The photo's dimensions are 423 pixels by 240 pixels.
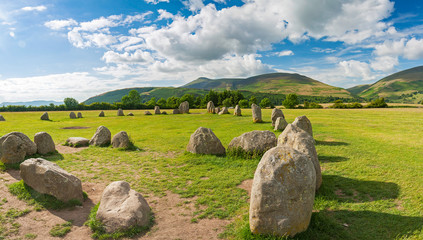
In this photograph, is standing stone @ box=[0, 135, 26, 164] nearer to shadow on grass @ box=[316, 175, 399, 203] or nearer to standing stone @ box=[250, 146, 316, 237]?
standing stone @ box=[250, 146, 316, 237]

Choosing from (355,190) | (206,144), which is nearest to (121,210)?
(206,144)

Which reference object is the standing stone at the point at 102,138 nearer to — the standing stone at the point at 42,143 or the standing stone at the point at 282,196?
the standing stone at the point at 42,143

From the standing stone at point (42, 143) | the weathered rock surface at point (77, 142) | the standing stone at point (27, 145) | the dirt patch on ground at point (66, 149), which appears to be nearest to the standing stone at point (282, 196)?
the standing stone at point (27, 145)

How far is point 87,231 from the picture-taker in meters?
6.02

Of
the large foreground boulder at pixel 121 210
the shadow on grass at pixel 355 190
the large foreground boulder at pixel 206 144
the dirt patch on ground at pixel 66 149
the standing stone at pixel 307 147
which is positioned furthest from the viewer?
the dirt patch on ground at pixel 66 149

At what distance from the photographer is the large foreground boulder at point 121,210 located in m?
5.93

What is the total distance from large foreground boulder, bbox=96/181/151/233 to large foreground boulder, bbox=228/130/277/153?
7.03 meters

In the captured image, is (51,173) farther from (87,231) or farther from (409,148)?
(409,148)

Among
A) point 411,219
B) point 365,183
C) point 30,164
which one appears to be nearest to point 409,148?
point 365,183

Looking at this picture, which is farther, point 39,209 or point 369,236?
point 39,209

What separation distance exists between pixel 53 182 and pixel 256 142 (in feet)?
30.2

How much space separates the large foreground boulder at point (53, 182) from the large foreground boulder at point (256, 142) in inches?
312

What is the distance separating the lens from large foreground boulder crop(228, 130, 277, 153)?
12203 millimetres

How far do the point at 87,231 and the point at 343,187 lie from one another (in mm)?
8704
